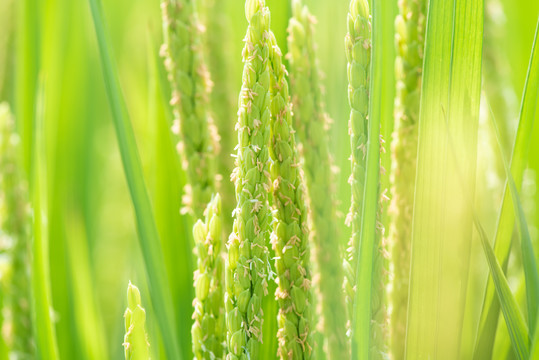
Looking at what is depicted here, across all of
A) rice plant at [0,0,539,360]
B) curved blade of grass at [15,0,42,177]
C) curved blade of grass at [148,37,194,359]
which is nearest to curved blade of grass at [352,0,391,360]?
rice plant at [0,0,539,360]

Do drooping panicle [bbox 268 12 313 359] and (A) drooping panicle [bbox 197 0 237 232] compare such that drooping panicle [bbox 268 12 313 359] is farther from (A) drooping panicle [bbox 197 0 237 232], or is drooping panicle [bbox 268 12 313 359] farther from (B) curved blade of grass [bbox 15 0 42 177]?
(B) curved blade of grass [bbox 15 0 42 177]

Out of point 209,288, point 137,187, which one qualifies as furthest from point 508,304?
point 137,187

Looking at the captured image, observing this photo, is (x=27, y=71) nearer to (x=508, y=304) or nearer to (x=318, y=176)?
(x=318, y=176)

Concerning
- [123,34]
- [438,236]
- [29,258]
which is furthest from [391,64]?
[123,34]

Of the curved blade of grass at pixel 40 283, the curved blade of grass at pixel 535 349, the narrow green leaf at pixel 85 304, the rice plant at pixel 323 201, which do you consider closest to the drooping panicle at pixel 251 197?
the rice plant at pixel 323 201

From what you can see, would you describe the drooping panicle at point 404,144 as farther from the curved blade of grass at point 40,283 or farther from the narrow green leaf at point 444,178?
the curved blade of grass at point 40,283

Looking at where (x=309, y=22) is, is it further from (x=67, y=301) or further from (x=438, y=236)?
(x=67, y=301)
